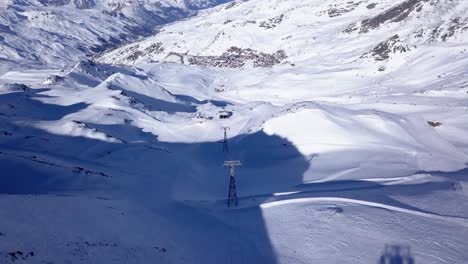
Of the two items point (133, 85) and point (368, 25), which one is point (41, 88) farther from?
point (368, 25)

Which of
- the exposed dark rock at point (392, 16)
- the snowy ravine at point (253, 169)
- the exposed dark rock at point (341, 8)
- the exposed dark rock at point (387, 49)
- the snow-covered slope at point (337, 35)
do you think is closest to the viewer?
the snowy ravine at point (253, 169)

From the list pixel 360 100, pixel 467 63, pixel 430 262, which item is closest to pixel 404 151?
pixel 430 262

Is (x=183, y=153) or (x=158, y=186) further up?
(x=183, y=153)

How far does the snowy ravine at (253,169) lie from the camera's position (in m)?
18.9

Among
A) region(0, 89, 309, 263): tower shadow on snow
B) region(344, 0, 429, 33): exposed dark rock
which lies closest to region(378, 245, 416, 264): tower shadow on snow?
region(0, 89, 309, 263): tower shadow on snow

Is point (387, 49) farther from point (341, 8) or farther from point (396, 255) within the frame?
point (341, 8)

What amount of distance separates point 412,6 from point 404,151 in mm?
96415

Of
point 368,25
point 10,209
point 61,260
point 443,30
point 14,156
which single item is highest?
point 368,25

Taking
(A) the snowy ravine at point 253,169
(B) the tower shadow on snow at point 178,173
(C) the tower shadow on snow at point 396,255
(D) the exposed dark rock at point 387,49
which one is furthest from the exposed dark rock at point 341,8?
(C) the tower shadow on snow at point 396,255

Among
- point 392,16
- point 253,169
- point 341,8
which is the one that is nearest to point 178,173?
point 253,169

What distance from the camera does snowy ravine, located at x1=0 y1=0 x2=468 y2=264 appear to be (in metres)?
18.9

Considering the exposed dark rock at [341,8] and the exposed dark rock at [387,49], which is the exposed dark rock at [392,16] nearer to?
the exposed dark rock at [387,49]

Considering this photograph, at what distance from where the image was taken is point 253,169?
3806 cm

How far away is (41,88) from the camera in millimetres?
70938
